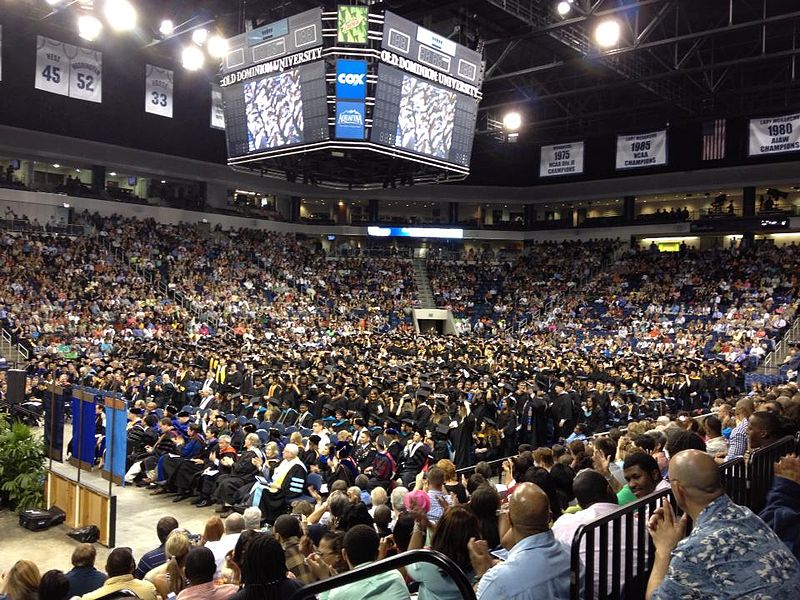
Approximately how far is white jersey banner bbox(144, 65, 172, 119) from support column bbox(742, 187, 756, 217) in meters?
28.1

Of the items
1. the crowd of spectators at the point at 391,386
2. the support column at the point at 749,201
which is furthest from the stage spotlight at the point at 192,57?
the support column at the point at 749,201

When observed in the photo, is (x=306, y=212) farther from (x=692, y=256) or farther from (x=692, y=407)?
(x=692, y=407)

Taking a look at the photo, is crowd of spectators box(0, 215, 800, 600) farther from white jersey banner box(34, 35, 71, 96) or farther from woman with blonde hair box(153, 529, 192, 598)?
white jersey banner box(34, 35, 71, 96)

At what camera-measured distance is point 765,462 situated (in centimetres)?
480

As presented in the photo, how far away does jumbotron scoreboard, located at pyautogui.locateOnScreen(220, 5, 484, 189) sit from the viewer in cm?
1586

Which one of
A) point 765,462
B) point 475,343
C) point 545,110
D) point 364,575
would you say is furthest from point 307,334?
point 364,575

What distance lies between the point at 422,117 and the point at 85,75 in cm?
1640

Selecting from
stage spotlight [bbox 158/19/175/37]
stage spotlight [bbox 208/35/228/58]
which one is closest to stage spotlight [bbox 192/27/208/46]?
stage spotlight [bbox 158/19/175/37]

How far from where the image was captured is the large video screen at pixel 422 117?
16.3m

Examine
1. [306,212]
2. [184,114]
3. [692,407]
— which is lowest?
[692,407]

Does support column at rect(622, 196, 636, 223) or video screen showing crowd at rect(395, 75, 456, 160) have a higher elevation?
support column at rect(622, 196, 636, 223)

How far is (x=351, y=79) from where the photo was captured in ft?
52.6

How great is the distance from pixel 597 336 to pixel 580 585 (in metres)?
28.9

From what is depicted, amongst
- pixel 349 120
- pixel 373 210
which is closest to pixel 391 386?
pixel 349 120
